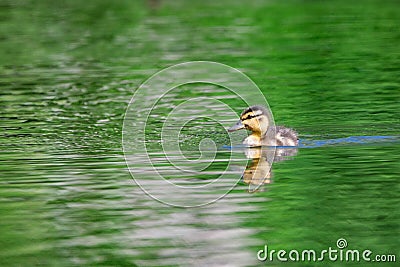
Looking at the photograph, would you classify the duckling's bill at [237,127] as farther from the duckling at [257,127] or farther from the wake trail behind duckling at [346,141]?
the wake trail behind duckling at [346,141]

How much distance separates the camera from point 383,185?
8906 millimetres

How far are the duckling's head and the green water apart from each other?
1.03 ft

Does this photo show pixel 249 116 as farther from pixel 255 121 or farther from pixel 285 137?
pixel 285 137

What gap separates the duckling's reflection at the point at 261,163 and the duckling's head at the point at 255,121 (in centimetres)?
22

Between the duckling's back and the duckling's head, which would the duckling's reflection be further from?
the duckling's head

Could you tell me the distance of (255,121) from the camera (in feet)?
36.4

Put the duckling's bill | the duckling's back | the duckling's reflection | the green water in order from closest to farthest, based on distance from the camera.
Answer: the green water → the duckling's reflection → the duckling's back → the duckling's bill

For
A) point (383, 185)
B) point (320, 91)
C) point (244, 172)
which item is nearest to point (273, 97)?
point (320, 91)

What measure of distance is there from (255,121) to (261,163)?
3.23 feet

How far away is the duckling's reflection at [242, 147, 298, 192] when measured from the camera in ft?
30.5

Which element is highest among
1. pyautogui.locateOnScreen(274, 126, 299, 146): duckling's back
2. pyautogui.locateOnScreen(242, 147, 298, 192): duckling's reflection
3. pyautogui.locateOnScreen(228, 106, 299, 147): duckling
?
pyautogui.locateOnScreen(228, 106, 299, 147): duckling

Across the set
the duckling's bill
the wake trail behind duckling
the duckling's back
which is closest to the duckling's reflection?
the duckling's back

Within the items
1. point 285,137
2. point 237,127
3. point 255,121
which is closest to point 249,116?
point 255,121

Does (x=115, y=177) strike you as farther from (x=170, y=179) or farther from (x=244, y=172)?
(x=244, y=172)
